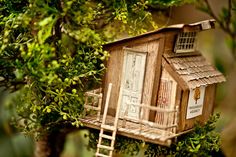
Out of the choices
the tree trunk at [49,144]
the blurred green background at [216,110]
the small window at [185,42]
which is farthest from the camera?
the blurred green background at [216,110]

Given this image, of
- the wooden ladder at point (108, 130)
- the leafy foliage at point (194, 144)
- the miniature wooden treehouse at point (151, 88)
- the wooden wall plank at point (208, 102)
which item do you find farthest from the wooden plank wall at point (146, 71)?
the wooden wall plank at point (208, 102)

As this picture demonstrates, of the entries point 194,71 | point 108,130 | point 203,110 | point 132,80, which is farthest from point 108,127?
point 203,110

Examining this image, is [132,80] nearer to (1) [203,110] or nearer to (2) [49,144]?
(1) [203,110]

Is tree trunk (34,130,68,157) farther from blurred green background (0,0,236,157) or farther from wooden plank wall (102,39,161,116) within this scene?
wooden plank wall (102,39,161,116)

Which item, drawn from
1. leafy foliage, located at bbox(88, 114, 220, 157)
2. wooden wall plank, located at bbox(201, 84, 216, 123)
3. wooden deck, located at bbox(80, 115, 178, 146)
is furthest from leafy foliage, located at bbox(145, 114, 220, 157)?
wooden deck, located at bbox(80, 115, 178, 146)

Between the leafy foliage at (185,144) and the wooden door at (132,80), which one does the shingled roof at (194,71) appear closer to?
the wooden door at (132,80)

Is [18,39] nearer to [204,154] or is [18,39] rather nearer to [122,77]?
[122,77]
